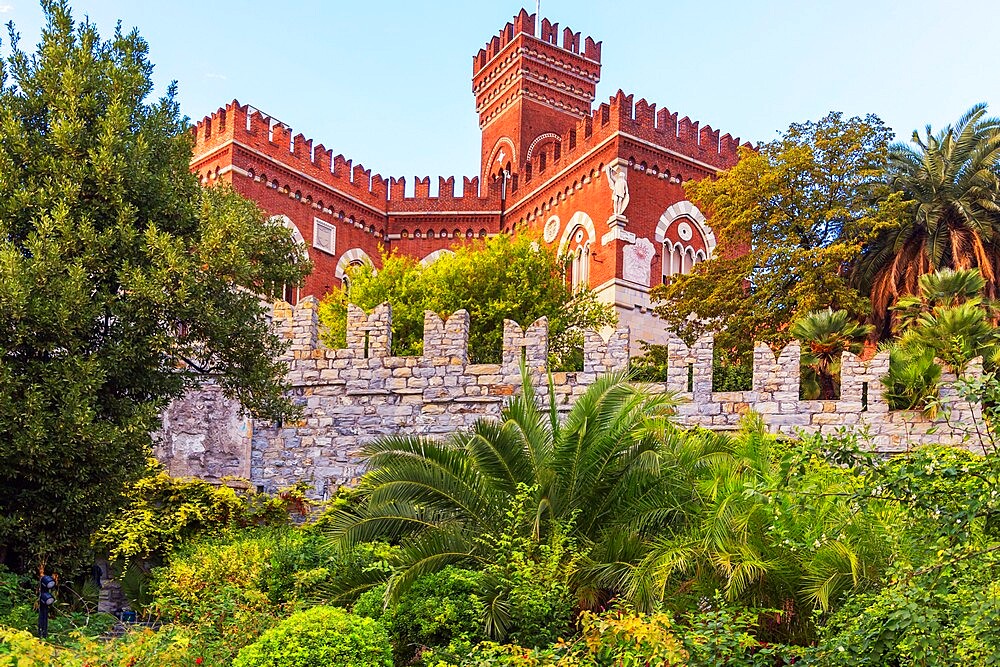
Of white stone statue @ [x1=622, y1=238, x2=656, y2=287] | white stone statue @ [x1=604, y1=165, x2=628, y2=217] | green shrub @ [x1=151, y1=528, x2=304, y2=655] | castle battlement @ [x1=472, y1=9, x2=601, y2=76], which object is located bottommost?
green shrub @ [x1=151, y1=528, x2=304, y2=655]

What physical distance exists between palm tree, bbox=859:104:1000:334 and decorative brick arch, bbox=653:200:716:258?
663cm

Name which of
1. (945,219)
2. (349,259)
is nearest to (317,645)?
(945,219)

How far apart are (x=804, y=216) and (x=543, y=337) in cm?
743

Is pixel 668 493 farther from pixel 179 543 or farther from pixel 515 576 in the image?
pixel 179 543

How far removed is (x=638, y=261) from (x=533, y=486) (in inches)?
673

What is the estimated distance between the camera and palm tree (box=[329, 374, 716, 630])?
1127 cm

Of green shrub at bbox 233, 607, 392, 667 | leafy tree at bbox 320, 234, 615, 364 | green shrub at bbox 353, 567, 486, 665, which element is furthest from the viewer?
leafy tree at bbox 320, 234, 615, 364

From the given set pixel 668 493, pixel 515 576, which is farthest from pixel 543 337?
pixel 515 576

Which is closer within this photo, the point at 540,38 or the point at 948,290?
the point at 948,290

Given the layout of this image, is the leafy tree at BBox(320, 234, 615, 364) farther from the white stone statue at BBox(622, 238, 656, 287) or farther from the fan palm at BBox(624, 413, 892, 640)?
the fan palm at BBox(624, 413, 892, 640)

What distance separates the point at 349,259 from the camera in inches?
1236

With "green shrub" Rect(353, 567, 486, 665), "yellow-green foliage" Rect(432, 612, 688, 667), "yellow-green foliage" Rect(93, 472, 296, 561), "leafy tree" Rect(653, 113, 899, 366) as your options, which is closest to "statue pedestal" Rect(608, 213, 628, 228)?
"leafy tree" Rect(653, 113, 899, 366)

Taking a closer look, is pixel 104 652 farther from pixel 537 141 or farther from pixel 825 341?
pixel 537 141

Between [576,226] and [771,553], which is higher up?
[576,226]
